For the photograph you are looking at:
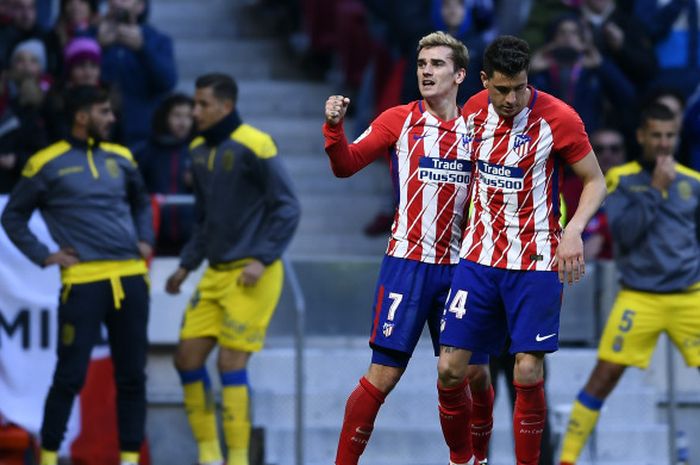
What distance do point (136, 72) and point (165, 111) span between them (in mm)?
1050

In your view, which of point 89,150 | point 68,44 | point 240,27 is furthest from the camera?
point 240,27

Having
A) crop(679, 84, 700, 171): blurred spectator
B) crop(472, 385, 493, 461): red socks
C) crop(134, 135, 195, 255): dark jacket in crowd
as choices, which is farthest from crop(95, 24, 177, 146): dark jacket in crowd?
crop(472, 385, 493, 461): red socks

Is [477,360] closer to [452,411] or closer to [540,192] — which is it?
[452,411]

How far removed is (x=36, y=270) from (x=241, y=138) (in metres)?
1.88

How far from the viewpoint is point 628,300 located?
10766mm

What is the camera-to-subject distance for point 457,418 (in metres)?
8.48

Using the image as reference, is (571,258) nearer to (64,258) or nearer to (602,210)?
(64,258)

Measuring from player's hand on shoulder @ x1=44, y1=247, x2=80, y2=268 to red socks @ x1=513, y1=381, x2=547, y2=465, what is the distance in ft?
11.2

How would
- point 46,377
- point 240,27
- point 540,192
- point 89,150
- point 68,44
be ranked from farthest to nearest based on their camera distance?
1. point 240,27
2. point 68,44
3. point 46,377
4. point 89,150
5. point 540,192

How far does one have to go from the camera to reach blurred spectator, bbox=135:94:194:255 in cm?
1188

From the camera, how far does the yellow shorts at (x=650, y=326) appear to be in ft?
35.1

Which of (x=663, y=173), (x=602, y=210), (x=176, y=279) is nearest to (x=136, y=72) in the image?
(x=176, y=279)

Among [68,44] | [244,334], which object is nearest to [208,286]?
[244,334]

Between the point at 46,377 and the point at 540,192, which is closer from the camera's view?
the point at 540,192
